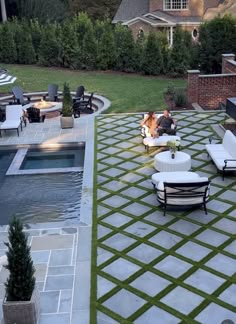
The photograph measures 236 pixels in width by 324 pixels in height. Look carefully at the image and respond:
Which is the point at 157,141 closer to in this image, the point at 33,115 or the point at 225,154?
the point at 225,154

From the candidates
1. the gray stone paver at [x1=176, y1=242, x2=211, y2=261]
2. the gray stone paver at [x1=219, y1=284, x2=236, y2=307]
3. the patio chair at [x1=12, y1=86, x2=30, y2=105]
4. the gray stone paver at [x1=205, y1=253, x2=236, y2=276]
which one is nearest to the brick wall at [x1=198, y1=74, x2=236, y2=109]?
the patio chair at [x1=12, y1=86, x2=30, y2=105]

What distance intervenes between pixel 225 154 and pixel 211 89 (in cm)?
790

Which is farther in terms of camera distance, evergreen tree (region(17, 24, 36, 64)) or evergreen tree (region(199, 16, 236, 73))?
evergreen tree (region(17, 24, 36, 64))

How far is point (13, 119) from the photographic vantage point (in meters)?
15.5

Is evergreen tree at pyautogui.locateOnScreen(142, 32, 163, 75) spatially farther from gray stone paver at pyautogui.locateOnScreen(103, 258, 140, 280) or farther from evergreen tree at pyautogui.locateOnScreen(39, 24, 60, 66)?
gray stone paver at pyautogui.locateOnScreen(103, 258, 140, 280)

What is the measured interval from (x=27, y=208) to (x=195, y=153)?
4994 mm

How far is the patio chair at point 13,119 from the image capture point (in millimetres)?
14719

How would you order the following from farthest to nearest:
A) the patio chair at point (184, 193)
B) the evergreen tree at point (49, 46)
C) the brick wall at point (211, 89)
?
1. the evergreen tree at point (49, 46)
2. the brick wall at point (211, 89)
3. the patio chair at point (184, 193)

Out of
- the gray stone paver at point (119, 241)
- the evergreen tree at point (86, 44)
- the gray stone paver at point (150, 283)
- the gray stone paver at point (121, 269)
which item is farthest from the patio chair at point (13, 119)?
the evergreen tree at point (86, 44)

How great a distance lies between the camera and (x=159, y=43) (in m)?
25.3

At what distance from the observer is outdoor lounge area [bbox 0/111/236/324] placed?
621cm

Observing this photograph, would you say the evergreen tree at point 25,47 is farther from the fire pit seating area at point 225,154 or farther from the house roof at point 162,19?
the fire pit seating area at point 225,154

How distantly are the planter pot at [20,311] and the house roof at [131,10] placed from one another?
3432 cm

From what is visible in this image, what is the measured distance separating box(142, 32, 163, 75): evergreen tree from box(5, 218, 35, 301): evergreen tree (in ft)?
68.9
